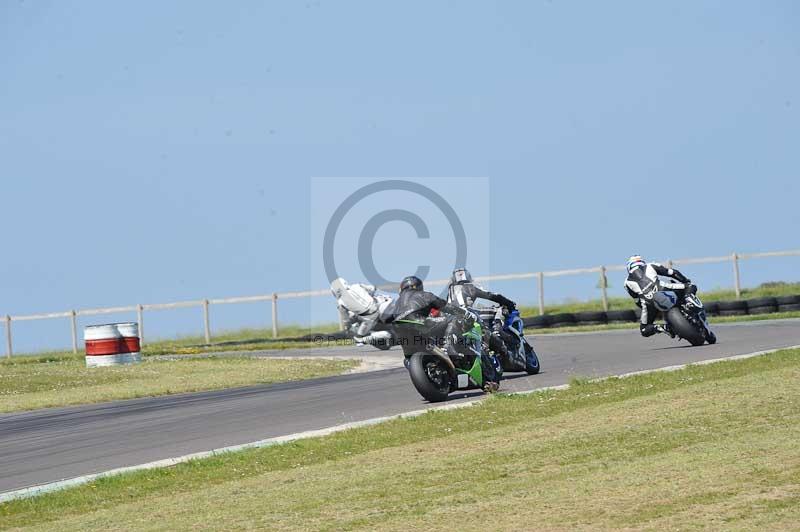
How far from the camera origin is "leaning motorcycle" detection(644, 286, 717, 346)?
21.2m

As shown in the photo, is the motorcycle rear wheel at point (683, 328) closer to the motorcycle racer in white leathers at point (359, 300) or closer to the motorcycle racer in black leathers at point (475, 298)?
the motorcycle racer in black leathers at point (475, 298)

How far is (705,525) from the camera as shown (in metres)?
6.77

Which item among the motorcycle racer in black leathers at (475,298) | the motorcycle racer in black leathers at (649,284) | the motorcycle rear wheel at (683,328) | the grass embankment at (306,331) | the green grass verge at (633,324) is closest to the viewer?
the motorcycle racer in black leathers at (475,298)

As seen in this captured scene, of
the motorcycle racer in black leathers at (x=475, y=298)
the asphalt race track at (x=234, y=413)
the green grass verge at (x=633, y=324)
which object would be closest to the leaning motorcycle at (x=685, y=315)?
the asphalt race track at (x=234, y=413)

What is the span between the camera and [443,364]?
49.8 ft

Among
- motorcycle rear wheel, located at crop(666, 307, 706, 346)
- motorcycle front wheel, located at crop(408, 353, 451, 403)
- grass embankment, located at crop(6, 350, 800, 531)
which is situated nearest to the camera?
grass embankment, located at crop(6, 350, 800, 531)

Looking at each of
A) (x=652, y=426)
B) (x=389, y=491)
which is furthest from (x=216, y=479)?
(x=652, y=426)

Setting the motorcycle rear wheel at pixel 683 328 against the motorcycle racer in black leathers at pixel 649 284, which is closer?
the motorcycle rear wheel at pixel 683 328

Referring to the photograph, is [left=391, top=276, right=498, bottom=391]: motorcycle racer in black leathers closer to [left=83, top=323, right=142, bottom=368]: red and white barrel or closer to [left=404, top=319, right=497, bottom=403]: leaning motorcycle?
[left=404, top=319, right=497, bottom=403]: leaning motorcycle

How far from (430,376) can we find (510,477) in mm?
6249

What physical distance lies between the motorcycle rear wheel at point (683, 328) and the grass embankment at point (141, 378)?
607 centimetres

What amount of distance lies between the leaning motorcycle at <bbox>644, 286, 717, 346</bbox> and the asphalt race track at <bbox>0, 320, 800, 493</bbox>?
0.36 meters

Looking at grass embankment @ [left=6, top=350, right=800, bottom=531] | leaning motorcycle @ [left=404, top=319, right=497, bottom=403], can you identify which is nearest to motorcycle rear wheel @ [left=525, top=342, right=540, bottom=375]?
leaning motorcycle @ [left=404, top=319, right=497, bottom=403]

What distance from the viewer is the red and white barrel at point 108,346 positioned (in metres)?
28.0
